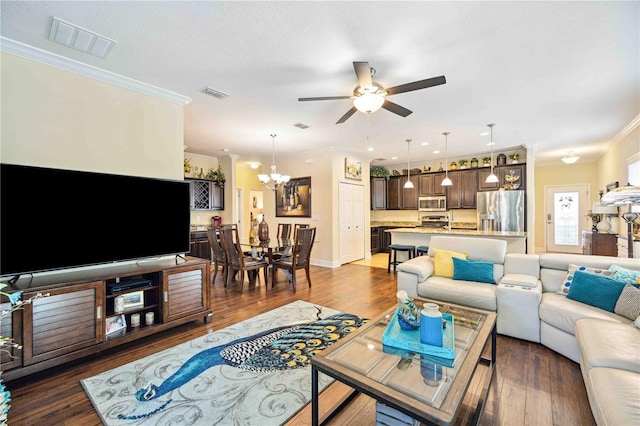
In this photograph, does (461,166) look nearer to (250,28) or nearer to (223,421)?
(250,28)

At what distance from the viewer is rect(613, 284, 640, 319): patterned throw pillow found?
7.01 ft

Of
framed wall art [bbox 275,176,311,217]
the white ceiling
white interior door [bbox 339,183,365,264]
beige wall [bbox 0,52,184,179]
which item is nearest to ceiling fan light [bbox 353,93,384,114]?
the white ceiling

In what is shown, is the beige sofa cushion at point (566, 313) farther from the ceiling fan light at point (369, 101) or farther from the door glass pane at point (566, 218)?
the door glass pane at point (566, 218)

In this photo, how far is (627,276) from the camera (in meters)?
2.40

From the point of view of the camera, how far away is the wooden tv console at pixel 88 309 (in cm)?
210

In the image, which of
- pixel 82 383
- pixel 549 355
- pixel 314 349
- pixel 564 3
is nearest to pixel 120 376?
pixel 82 383

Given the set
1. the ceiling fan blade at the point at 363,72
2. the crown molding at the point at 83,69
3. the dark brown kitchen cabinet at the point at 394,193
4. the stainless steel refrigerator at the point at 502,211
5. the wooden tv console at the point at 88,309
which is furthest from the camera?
the dark brown kitchen cabinet at the point at 394,193

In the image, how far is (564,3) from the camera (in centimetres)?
191

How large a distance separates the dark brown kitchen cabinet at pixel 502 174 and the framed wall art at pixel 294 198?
14.0ft

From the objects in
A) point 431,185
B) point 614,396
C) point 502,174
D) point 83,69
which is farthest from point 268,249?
point 502,174

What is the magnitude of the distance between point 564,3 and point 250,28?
7.41 ft

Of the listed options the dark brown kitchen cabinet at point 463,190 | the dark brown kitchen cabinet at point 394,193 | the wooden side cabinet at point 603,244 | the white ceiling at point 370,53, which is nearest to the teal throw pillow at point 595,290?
the white ceiling at point 370,53

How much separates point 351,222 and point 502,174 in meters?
3.87

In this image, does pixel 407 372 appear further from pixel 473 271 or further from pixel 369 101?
pixel 473 271
